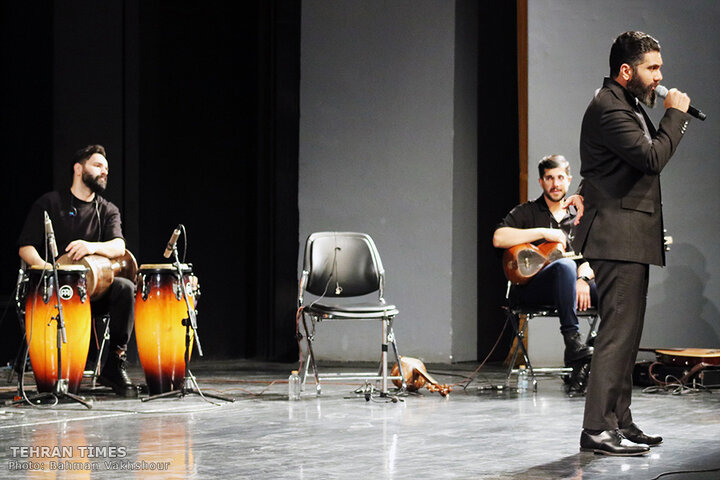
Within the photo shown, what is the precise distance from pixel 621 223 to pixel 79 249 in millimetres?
3032

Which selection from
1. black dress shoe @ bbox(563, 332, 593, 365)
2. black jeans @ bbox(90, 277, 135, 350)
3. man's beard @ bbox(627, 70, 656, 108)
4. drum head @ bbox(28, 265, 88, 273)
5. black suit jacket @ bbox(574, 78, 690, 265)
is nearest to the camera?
black suit jacket @ bbox(574, 78, 690, 265)

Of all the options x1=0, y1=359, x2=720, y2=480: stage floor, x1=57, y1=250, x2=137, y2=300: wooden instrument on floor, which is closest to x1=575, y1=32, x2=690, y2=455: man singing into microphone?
x1=0, y1=359, x2=720, y2=480: stage floor

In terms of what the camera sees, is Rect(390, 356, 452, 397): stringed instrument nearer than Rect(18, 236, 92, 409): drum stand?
No

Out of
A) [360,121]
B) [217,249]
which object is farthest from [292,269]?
[360,121]

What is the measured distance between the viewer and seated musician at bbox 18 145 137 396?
522cm

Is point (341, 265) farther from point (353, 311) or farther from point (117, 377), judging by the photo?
point (117, 377)

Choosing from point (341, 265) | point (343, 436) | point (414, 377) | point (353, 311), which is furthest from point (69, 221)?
point (343, 436)

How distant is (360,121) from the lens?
7.21m

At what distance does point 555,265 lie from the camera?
5.26 meters

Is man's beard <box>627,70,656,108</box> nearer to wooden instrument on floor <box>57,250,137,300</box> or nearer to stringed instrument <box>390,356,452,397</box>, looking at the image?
stringed instrument <box>390,356,452,397</box>

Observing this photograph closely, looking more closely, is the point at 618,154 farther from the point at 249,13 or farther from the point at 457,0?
the point at 249,13

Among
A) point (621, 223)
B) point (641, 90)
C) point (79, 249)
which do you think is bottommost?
point (79, 249)

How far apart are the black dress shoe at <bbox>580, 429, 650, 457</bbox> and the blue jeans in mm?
1838

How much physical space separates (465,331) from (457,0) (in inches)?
97.2
